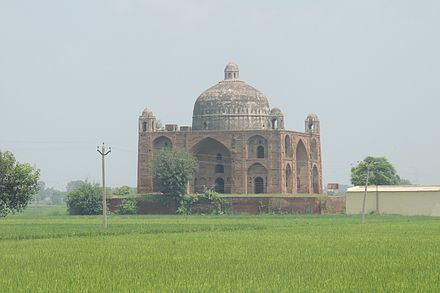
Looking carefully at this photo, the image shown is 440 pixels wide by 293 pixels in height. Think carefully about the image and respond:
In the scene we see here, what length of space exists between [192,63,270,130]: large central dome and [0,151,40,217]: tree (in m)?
40.3

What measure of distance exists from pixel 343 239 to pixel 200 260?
434 inches

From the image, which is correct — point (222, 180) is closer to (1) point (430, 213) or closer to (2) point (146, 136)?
(2) point (146, 136)

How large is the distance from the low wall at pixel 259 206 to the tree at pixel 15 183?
3303 cm

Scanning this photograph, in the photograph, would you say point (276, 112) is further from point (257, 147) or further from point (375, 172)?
point (375, 172)

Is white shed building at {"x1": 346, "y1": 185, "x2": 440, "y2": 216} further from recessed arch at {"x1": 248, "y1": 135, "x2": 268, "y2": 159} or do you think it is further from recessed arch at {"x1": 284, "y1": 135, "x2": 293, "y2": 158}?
recessed arch at {"x1": 248, "y1": 135, "x2": 268, "y2": 159}

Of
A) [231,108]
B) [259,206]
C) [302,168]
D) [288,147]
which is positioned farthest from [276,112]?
[259,206]

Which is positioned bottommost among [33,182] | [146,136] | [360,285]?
[360,285]

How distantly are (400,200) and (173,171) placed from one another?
58.0ft

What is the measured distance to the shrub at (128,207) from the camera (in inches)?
3359

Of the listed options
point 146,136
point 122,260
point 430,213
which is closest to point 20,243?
point 122,260

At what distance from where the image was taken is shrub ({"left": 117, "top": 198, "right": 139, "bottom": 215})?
85312mm

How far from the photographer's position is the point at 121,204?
8600 centimetres

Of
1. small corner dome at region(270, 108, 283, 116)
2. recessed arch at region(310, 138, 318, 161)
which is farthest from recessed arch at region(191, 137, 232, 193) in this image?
recessed arch at region(310, 138, 318, 161)

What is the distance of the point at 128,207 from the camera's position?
85.6m
